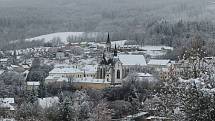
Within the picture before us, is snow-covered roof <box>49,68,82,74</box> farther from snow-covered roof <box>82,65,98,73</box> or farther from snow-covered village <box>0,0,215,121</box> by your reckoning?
snow-covered roof <box>82,65,98,73</box>

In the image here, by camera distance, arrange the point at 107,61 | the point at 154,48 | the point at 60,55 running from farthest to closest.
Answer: the point at 154,48
the point at 60,55
the point at 107,61

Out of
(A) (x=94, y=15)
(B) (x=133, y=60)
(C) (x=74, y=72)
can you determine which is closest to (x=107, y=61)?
(C) (x=74, y=72)

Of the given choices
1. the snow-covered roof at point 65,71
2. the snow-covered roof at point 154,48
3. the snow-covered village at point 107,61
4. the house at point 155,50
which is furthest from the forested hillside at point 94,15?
the snow-covered roof at point 65,71

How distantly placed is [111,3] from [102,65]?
330 ft

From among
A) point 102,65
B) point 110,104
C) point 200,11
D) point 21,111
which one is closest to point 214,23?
point 200,11

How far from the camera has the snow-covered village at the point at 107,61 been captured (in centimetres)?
720

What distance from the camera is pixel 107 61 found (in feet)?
141

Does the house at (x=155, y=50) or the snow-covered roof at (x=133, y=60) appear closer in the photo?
the snow-covered roof at (x=133, y=60)

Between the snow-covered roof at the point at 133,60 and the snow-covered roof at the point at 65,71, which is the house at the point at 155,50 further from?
the snow-covered roof at the point at 65,71

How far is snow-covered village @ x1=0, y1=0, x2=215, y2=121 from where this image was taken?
23.6 ft

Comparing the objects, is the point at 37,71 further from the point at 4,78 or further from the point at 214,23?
the point at 214,23

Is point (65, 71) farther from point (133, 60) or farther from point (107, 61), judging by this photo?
point (133, 60)

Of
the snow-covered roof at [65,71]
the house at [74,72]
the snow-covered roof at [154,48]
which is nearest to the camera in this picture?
the house at [74,72]

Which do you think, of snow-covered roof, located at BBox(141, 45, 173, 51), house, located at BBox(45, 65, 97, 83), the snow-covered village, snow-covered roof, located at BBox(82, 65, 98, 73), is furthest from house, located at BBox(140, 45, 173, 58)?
house, located at BBox(45, 65, 97, 83)
